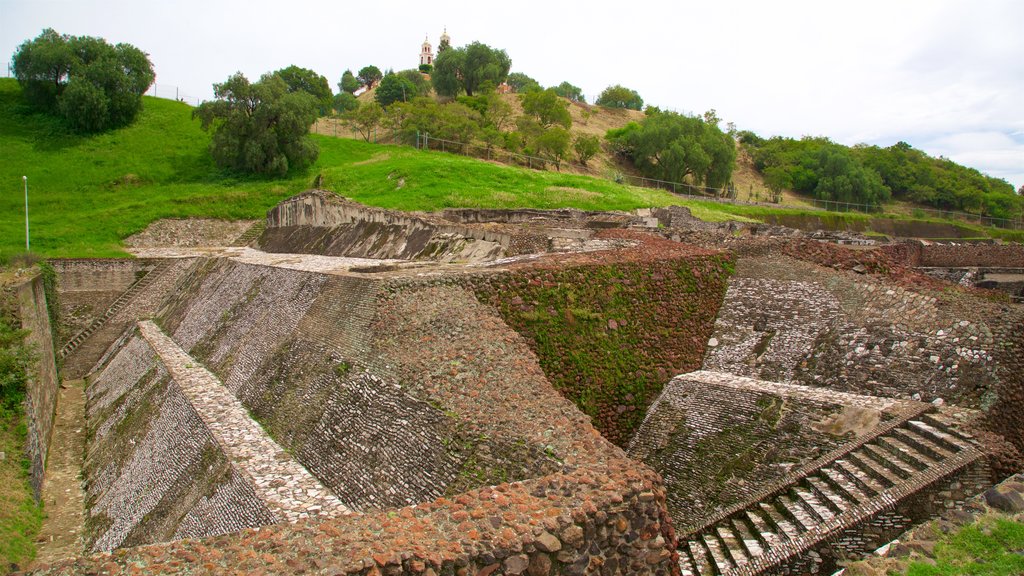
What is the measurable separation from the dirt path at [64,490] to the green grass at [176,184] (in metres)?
14.2

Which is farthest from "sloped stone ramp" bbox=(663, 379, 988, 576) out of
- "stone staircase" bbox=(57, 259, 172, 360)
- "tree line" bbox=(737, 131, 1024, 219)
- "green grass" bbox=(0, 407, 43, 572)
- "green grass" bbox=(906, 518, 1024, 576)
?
"tree line" bbox=(737, 131, 1024, 219)

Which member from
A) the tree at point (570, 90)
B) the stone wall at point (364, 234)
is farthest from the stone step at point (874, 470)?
the tree at point (570, 90)

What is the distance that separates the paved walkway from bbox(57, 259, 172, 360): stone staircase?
11088mm

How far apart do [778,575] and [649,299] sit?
234 inches

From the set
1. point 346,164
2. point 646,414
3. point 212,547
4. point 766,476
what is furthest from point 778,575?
point 346,164

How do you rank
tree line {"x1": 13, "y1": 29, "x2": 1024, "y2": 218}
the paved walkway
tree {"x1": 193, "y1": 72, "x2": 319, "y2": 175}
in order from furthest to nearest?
1. tree line {"x1": 13, "y1": 29, "x2": 1024, "y2": 218}
2. tree {"x1": 193, "y1": 72, "x2": 319, "y2": 175}
3. the paved walkway

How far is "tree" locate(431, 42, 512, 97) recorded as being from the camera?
3187 inches

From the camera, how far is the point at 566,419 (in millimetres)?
7582

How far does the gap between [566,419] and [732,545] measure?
254 centimetres

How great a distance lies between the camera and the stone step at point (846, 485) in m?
7.02

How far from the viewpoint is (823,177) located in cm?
6569

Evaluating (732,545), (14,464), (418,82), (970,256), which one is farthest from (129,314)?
(418,82)

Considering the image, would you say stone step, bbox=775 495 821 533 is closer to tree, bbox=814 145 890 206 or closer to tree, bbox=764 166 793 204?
tree, bbox=764 166 793 204

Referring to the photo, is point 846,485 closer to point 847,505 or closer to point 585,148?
point 847,505
